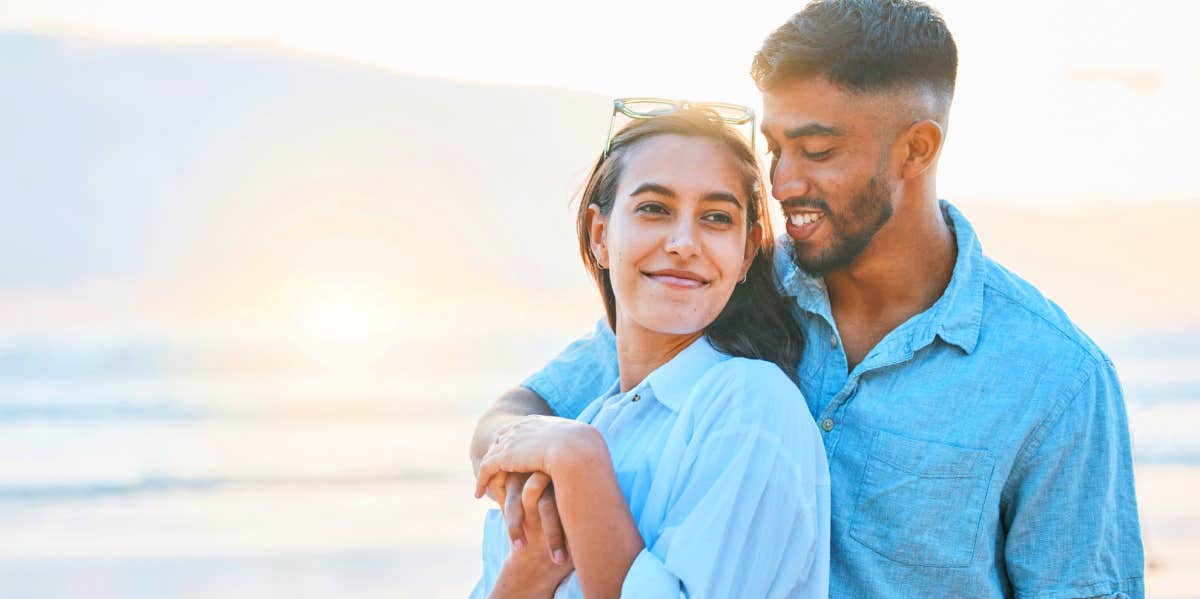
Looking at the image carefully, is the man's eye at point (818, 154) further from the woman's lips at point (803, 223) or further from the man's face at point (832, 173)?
the woman's lips at point (803, 223)

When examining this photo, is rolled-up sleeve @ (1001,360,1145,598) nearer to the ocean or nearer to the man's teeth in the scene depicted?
the man's teeth

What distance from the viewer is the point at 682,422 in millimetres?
2594

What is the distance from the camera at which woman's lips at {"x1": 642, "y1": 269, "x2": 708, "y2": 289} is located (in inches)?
112

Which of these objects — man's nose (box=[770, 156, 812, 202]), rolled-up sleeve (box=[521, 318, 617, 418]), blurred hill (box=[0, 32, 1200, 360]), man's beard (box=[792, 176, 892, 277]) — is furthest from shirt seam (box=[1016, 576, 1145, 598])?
blurred hill (box=[0, 32, 1200, 360])

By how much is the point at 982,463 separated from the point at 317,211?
16.6m

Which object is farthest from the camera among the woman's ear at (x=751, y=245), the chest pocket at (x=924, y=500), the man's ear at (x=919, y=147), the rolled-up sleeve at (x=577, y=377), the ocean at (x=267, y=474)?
the ocean at (x=267, y=474)

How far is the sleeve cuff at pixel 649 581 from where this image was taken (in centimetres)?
235

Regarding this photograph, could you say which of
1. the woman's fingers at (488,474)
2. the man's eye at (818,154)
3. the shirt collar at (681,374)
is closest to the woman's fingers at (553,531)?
the woman's fingers at (488,474)

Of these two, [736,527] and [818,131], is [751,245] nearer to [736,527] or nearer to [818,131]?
[818,131]

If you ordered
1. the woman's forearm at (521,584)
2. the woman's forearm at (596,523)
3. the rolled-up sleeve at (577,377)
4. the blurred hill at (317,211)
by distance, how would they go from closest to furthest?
the woman's forearm at (596,523) → the woman's forearm at (521,584) → the rolled-up sleeve at (577,377) → the blurred hill at (317,211)

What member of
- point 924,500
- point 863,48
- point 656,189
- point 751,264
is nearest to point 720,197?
point 656,189

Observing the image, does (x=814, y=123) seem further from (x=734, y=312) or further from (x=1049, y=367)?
(x=1049, y=367)

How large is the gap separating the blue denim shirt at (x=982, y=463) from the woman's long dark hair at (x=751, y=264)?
253mm

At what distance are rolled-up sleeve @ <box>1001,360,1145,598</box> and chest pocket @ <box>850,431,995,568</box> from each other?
123 millimetres
